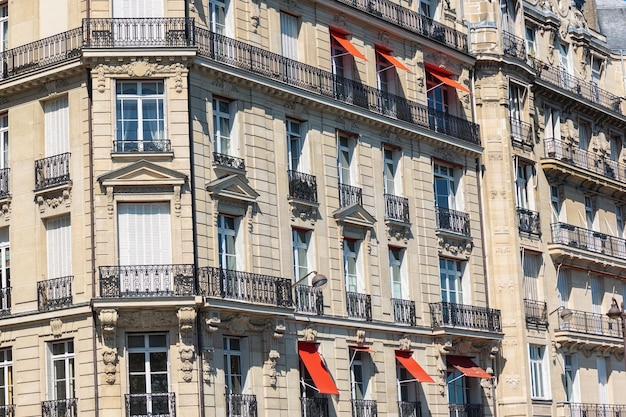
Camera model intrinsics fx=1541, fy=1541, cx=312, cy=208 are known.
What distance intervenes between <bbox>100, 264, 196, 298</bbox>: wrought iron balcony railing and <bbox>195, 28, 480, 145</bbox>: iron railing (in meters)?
5.47

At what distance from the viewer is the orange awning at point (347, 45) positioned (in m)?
41.5

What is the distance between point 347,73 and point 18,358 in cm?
1232

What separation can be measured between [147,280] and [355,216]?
780 centimetres

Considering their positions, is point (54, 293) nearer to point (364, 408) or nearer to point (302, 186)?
point (302, 186)

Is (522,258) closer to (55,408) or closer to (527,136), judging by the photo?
(527,136)

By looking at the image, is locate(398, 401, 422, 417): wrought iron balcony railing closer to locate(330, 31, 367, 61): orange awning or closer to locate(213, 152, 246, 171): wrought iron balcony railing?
locate(213, 152, 246, 171): wrought iron balcony railing

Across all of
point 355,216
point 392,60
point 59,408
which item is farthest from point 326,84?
point 59,408

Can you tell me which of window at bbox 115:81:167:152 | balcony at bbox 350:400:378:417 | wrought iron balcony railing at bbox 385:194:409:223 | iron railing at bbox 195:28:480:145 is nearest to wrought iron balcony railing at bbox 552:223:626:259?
iron railing at bbox 195:28:480:145

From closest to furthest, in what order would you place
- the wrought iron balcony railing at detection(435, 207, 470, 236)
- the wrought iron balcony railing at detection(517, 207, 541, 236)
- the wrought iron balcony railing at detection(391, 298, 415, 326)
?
the wrought iron balcony railing at detection(391, 298, 415, 326), the wrought iron balcony railing at detection(435, 207, 470, 236), the wrought iron balcony railing at detection(517, 207, 541, 236)

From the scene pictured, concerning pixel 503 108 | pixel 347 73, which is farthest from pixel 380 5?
pixel 503 108

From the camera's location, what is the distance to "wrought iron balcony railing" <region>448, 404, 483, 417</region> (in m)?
43.7

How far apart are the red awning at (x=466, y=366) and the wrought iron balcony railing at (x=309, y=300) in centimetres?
603

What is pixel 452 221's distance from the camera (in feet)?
149

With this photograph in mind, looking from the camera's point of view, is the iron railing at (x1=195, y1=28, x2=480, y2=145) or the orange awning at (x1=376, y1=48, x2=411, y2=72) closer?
the iron railing at (x1=195, y1=28, x2=480, y2=145)
